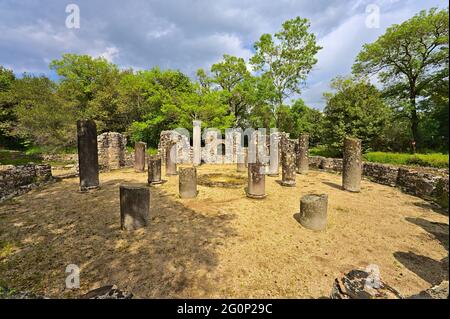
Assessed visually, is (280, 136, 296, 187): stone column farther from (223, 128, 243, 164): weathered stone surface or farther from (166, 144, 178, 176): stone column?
(223, 128, 243, 164): weathered stone surface

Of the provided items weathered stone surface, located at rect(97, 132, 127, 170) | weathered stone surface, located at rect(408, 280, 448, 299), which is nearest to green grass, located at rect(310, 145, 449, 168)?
weathered stone surface, located at rect(408, 280, 448, 299)

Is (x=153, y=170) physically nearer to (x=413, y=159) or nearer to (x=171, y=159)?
(x=171, y=159)

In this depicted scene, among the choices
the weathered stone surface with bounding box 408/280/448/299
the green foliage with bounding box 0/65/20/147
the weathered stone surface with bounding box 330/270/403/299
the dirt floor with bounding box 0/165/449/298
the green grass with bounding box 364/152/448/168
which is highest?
the green foliage with bounding box 0/65/20/147

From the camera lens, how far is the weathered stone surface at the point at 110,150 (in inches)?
539

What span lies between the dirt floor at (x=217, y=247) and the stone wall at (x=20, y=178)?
3.23ft

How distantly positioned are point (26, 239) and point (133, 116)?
2196 cm

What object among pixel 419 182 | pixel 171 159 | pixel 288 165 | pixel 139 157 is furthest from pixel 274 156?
pixel 139 157

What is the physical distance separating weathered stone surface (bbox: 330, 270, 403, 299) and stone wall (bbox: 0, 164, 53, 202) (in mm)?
10293

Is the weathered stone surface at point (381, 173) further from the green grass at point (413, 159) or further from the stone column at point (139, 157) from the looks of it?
the stone column at point (139, 157)

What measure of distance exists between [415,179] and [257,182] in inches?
265

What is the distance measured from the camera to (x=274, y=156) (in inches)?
498

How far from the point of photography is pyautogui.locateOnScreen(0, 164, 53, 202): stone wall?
7.36 metres

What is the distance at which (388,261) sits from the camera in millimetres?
3943
